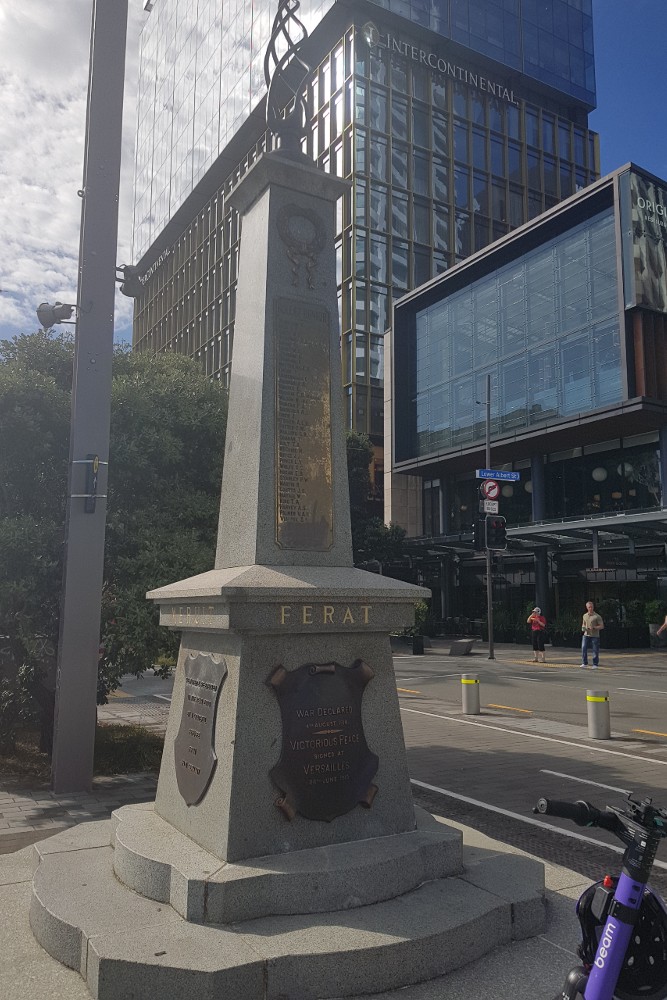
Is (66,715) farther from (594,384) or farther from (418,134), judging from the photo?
(418,134)

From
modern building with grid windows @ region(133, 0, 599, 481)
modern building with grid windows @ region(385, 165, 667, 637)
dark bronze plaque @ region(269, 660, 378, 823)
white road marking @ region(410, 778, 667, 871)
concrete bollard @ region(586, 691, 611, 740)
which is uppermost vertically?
modern building with grid windows @ region(133, 0, 599, 481)

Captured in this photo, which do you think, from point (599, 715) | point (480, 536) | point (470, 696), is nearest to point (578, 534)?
point (480, 536)

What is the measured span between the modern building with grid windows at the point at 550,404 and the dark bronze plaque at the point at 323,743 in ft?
75.9

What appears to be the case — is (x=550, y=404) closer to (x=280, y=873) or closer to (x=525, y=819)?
(x=525, y=819)

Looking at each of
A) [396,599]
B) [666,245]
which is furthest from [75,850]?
[666,245]

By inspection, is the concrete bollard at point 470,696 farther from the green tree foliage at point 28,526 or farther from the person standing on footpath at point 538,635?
the person standing on footpath at point 538,635

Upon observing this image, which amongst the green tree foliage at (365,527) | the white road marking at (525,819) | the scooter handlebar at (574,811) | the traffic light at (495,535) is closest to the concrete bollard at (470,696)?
the white road marking at (525,819)

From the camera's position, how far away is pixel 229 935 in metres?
3.91

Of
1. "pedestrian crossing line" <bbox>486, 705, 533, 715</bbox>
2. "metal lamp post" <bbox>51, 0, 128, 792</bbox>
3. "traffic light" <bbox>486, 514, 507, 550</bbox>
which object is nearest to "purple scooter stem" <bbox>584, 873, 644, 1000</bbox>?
"metal lamp post" <bbox>51, 0, 128, 792</bbox>

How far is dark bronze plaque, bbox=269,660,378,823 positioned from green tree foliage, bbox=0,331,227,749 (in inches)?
178

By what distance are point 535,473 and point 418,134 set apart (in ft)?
102

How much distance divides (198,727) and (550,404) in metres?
34.7

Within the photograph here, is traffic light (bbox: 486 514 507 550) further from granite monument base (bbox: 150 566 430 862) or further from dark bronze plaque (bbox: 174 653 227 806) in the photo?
dark bronze plaque (bbox: 174 653 227 806)

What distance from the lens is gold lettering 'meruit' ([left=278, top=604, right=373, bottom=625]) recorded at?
4.73m
